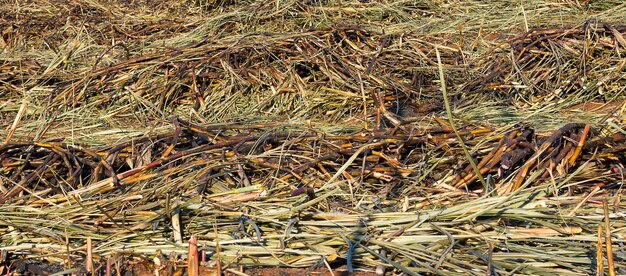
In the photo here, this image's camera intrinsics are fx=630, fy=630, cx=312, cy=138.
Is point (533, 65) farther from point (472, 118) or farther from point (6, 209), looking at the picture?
point (6, 209)

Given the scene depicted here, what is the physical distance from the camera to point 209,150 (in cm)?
252

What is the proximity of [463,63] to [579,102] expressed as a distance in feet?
2.61

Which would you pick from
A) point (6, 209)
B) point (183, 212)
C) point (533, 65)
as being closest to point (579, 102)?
point (533, 65)

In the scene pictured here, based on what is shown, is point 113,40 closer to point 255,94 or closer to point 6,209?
point 255,94

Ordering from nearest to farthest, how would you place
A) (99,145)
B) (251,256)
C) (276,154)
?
(251,256) < (276,154) < (99,145)

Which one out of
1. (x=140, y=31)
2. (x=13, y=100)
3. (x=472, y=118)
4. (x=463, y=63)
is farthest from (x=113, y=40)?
(x=472, y=118)

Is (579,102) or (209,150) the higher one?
(209,150)

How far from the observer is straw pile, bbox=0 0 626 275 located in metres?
1.92

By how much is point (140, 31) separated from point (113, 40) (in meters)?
0.44

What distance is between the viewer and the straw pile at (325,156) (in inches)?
75.6

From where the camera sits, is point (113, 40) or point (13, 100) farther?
point (113, 40)

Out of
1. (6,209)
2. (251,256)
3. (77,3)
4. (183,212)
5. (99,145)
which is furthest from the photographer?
(77,3)

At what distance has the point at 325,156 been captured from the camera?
240cm

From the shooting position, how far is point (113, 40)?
477 centimetres
